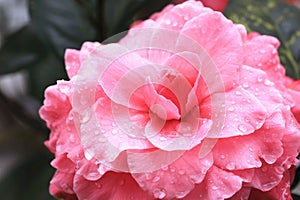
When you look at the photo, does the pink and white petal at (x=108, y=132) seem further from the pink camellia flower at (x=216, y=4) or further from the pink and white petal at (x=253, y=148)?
the pink camellia flower at (x=216, y=4)

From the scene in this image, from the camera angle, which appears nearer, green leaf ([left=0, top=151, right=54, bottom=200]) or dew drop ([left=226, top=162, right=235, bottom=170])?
dew drop ([left=226, top=162, right=235, bottom=170])

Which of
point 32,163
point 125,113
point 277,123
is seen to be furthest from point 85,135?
point 32,163

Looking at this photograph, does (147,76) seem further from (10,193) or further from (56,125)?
(10,193)

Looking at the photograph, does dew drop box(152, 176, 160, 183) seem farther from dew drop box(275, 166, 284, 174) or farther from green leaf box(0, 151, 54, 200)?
green leaf box(0, 151, 54, 200)

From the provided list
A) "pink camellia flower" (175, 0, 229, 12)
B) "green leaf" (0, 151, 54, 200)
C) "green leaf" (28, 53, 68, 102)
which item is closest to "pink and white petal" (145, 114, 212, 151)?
"pink camellia flower" (175, 0, 229, 12)

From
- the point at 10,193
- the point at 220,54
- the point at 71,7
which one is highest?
the point at 220,54

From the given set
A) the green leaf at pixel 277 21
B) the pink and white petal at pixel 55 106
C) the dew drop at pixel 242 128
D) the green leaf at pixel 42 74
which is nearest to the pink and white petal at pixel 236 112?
the dew drop at pixel 242 128

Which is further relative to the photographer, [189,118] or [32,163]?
[32,163]
